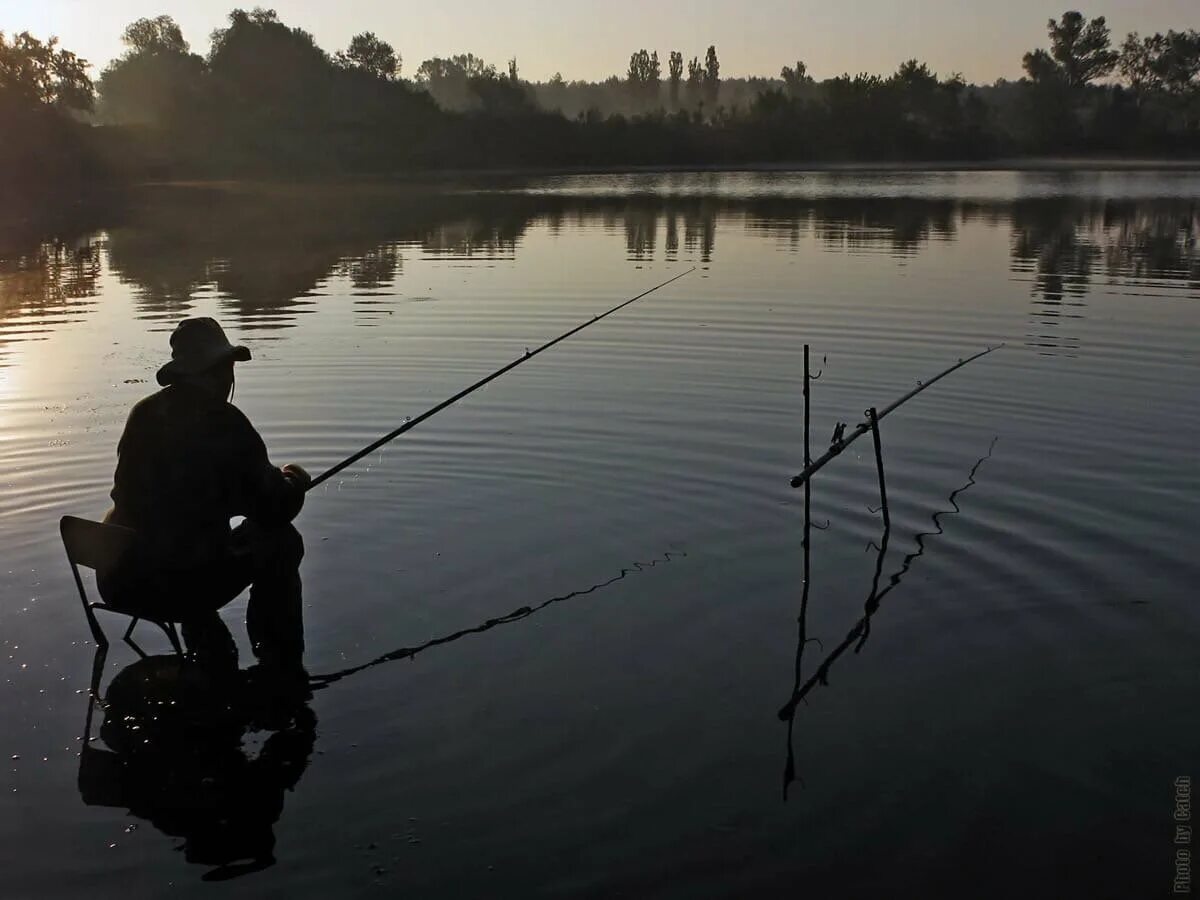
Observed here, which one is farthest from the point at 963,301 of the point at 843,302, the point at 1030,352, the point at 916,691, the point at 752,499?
the point at 916,691

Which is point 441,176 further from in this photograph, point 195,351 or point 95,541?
point 95,541

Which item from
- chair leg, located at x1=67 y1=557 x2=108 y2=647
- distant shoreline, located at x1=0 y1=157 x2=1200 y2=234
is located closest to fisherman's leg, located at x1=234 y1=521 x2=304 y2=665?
chair leg, located at x1=67 y1=557 x2=108 y2=647

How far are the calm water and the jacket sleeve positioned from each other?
941 millimetres

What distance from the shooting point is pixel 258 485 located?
529 centimetres

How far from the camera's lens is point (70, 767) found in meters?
5.08

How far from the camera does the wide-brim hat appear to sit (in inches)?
205

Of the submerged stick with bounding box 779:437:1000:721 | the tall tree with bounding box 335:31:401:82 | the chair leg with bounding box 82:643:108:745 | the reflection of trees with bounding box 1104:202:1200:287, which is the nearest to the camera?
the chair leg with bounding box 82:643:108:745

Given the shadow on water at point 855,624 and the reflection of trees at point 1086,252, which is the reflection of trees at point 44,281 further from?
the reflection of trees at point 1086,252

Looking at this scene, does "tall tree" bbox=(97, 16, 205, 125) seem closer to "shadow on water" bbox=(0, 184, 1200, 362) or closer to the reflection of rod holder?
"shadow on water" bbox=(0, 184, 1200, 362)

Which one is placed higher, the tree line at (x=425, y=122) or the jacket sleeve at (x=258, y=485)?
the tree line at (x=425, y=122)

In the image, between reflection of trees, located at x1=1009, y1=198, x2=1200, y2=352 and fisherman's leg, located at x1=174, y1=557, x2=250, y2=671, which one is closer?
fisherman's leg, located at x1=174, y1=557, x2=250, y2=671

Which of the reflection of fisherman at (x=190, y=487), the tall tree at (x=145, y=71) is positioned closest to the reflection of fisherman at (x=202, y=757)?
the reflection of fisherman at (x=190, y=487)

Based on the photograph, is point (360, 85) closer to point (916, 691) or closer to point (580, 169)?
point (580, 169)

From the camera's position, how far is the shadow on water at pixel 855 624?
18.1 ft
